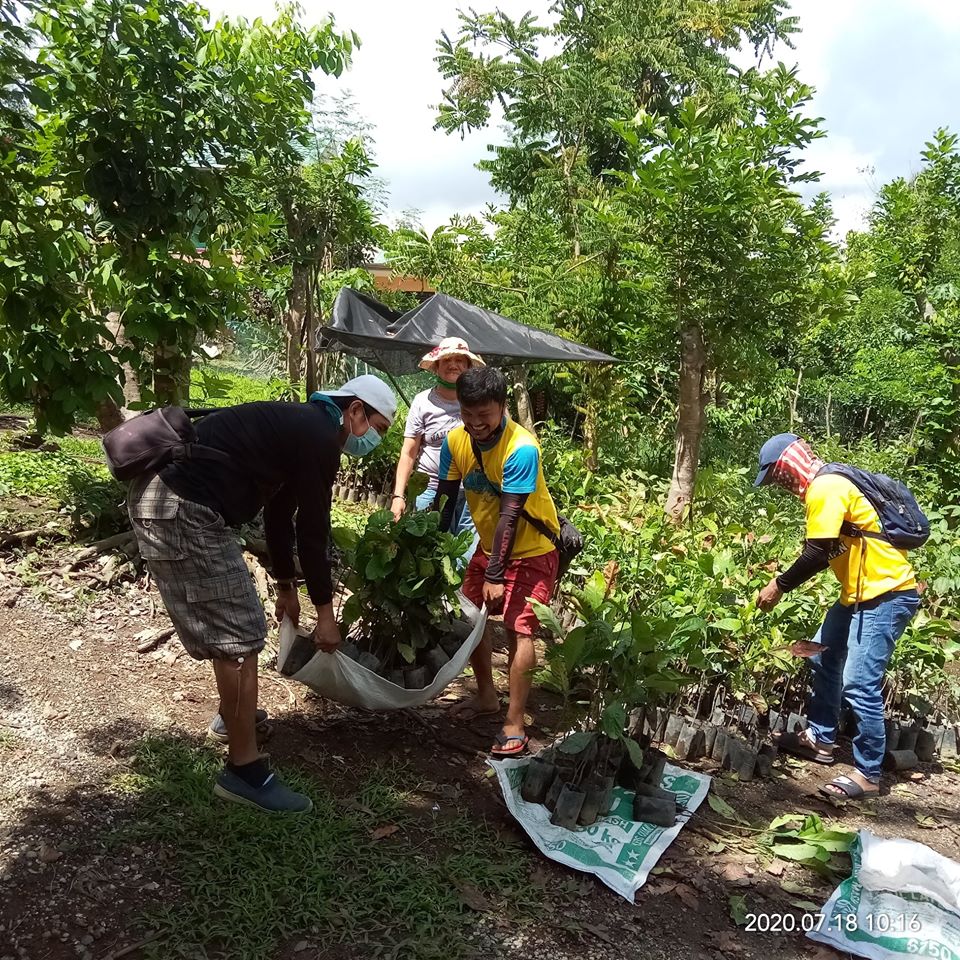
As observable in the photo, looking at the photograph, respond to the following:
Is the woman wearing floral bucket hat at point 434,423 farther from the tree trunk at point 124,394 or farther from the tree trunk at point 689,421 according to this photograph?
the tree trunk at point 689,421

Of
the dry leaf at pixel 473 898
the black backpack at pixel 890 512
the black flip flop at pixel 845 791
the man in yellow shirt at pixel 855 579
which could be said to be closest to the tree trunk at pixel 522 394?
the man in yellow shirt at pixel 855 579

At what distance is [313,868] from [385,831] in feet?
1.05

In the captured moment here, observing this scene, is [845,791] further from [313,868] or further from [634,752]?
[313,868]

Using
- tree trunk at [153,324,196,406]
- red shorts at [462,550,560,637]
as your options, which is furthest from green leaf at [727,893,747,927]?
tree trunk at [153,324,196,406]

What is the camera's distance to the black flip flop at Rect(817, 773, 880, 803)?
11.0 feet

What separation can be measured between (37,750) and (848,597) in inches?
134

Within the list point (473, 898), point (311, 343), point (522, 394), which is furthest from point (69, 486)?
point (522, 394)

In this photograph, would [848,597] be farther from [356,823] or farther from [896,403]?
[896,403]

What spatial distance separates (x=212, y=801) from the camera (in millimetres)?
2650

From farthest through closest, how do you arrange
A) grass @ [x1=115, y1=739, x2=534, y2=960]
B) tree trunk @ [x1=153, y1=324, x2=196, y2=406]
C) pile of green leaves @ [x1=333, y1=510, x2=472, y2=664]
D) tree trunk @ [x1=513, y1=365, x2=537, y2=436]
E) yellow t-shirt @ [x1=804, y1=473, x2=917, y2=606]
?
tree trunk @ [x1=513, y1=365, x2=537, y2=436]
tree trunk @ [x1=153, y1=324, x2=196, y2=406]
yellow t-shirt @ [x1=804, y1=473, x2=917, y2=606]
pile of green leaves @ [x1=333, y1=510, x2=472, y2=664]
grass @ [x1=115, y1=739, x2=534, y2=960]

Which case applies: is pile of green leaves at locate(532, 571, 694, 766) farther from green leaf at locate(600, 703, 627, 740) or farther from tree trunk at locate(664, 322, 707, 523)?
tree trunk at locate(664, 322, 707, 523)

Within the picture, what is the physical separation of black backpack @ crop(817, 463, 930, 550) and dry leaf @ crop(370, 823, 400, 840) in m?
2.25

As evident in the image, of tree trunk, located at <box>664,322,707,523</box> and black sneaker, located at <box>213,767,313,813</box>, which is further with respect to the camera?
tree trunk, located at <box>664,322,707,523</box>

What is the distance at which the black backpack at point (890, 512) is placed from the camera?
3.29m
